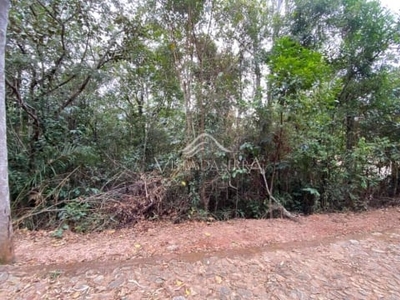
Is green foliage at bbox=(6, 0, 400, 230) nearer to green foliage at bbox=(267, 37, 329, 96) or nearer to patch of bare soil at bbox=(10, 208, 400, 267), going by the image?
green foliage at bbox=(267, 37, 329, 96)

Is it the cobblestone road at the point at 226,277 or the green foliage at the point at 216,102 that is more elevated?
the green foliage at the point at 216,102

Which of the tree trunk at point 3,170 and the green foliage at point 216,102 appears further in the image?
the green foliage at point 216,102

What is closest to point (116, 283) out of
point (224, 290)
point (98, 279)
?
point (98, 279)

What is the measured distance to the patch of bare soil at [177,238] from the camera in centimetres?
Result: 216

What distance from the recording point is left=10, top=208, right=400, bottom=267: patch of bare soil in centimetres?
216

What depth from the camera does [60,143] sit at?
Result: 12.0 ft

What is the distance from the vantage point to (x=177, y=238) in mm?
2535

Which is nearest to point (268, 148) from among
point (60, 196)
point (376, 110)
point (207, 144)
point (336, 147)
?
point (207, 144)

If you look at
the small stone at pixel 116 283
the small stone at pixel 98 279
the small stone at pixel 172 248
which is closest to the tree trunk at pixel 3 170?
the small stone at pixel 98 279

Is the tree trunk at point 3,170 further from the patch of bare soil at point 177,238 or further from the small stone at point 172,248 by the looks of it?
the small stone at point 172,248

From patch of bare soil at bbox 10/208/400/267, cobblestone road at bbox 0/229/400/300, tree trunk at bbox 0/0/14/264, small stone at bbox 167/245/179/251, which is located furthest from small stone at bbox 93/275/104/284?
tree trunk at bbox 0/0/14/264

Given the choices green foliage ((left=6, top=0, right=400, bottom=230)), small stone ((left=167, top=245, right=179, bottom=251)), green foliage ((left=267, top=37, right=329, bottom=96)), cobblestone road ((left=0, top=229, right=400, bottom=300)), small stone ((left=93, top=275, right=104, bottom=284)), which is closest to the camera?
cobblestone road ((left=0, top=229, right=400, bottom=300))

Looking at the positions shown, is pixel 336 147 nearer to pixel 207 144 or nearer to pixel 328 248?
pixel 328 248

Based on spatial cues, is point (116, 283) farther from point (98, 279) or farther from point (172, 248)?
point (172, 248)
